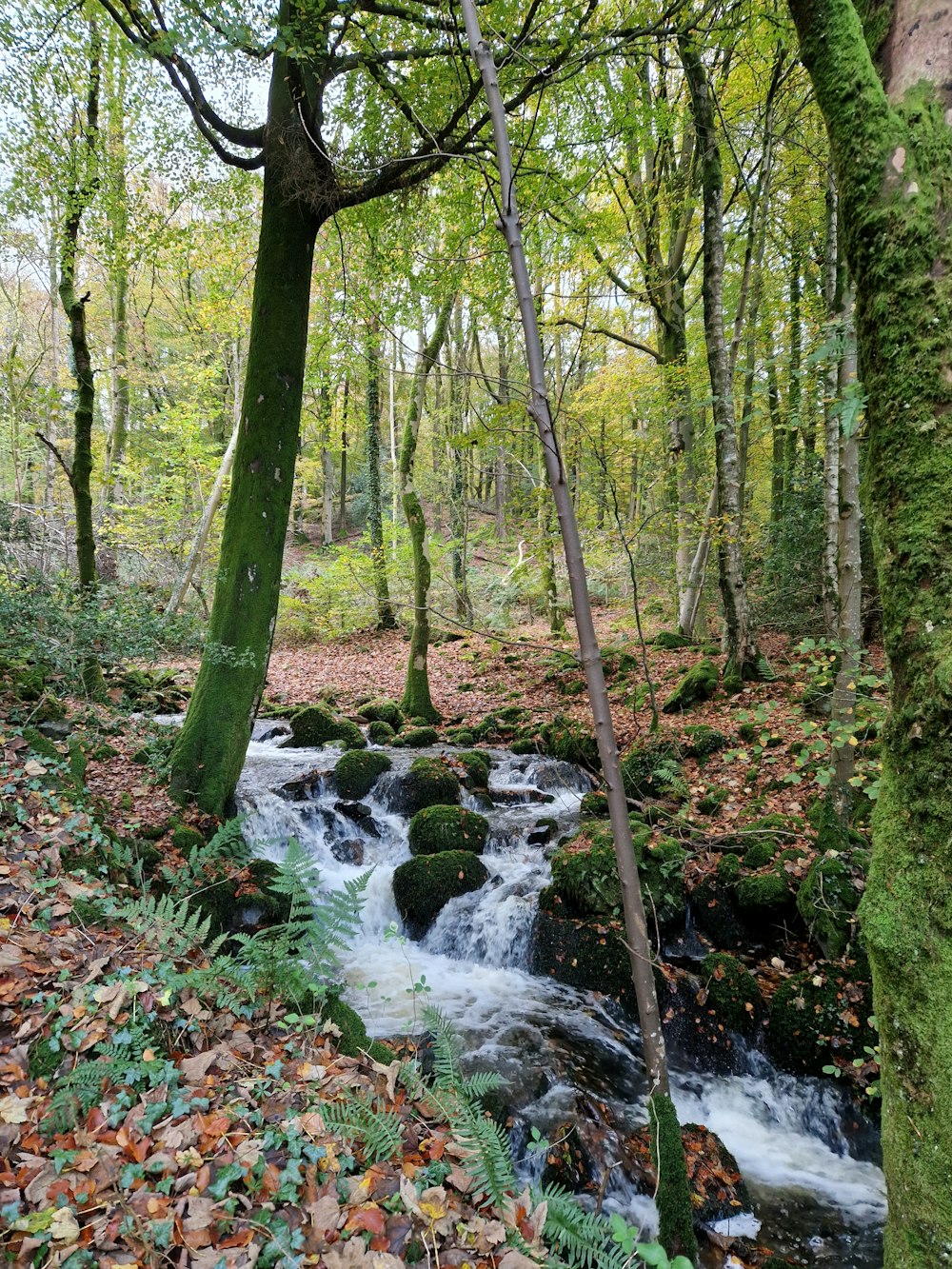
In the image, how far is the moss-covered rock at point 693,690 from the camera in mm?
9672

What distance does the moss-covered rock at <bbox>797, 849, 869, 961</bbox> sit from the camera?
4785mm

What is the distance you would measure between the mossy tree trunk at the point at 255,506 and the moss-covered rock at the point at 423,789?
8.87 ft

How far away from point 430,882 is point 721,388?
8.00m

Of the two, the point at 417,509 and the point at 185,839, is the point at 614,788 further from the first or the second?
the point at 417,509

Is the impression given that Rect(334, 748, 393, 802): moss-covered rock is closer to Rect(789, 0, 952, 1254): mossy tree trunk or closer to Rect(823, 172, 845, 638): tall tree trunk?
Rect(823, 172, 845, 638): tall tree trunk

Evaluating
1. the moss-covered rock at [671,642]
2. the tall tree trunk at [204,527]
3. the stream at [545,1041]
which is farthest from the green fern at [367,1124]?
the tall tree trunk at [204,527]

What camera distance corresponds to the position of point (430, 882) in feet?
21.9

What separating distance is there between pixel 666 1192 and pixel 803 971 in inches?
123

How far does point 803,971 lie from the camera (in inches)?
189

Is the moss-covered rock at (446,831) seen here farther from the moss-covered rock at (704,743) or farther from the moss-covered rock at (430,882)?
the moss-covered rock at (704,743)

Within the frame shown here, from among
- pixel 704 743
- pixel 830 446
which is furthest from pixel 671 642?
pixel 830 446

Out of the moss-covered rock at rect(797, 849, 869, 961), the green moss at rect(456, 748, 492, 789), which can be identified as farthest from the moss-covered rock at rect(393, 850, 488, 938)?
the moss-covered rock at rect(797, 849, 869, 961)

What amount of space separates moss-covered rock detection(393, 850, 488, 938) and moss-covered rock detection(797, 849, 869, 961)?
11.1ft

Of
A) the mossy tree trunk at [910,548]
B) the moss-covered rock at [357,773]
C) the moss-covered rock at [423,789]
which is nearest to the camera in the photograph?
the mossy tree trunk at [910,548]
